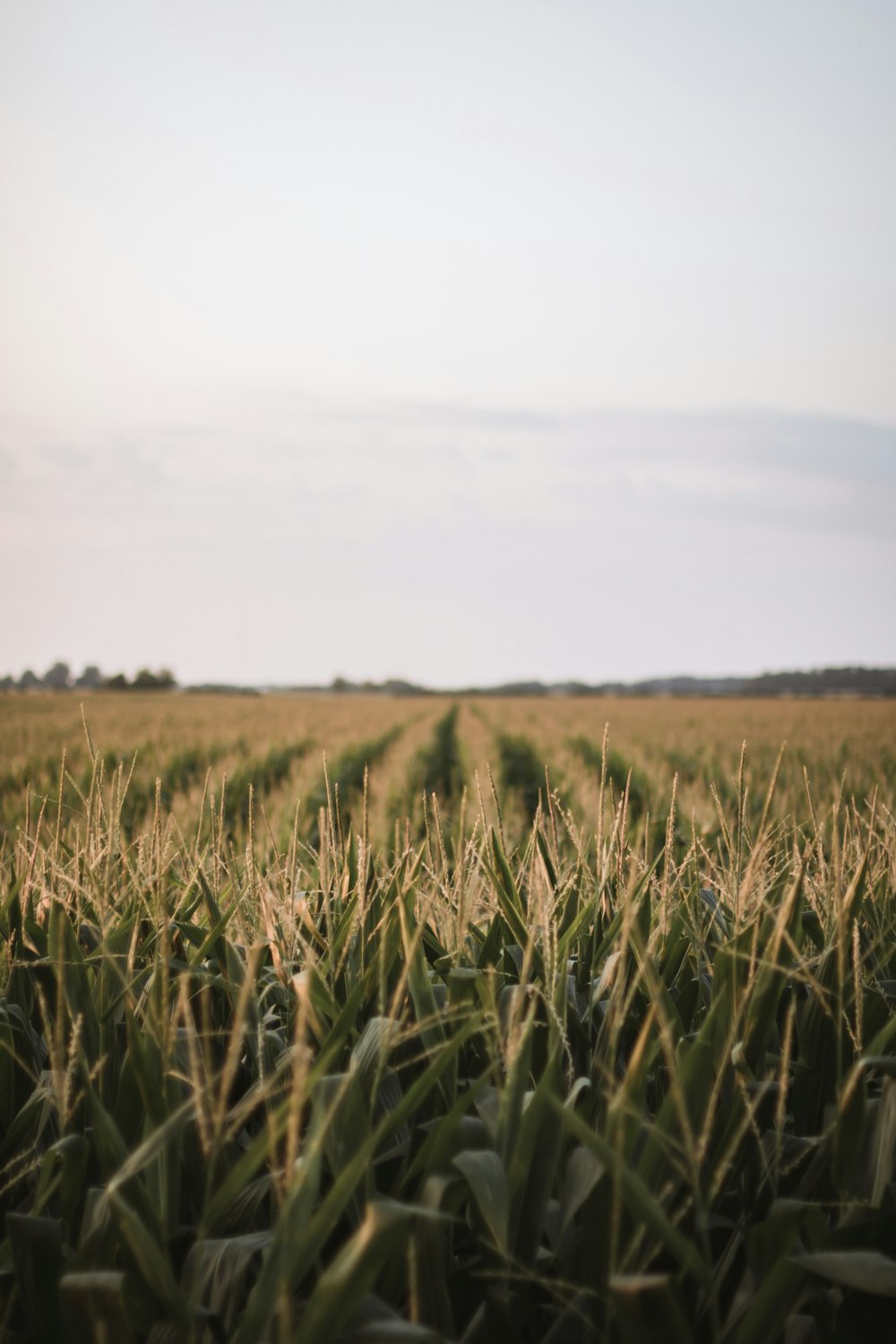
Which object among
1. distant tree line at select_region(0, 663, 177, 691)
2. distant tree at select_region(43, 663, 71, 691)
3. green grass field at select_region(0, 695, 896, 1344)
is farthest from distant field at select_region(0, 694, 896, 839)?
distant tree at select_region(43, 663, 71, 691)

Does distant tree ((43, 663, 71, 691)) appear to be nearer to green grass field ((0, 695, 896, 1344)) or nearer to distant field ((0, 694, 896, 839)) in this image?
distant field ((0, 694, 896, 839))

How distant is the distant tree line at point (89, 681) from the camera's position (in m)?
103

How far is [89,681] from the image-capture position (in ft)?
416

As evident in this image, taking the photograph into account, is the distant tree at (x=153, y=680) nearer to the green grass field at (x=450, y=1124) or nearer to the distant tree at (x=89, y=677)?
the distant tree at (x=89, y=677)

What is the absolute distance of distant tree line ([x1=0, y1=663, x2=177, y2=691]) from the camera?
10300cm

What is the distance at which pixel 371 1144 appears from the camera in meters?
1.28

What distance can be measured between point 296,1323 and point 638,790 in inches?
396

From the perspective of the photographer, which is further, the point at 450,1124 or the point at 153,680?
the point at 153,680

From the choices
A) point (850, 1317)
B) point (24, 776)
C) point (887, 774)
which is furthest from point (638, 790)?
point (850, 1317)

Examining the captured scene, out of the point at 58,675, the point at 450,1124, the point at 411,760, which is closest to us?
the point at 450,1124

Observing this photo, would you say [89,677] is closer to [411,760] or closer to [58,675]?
[58,675]

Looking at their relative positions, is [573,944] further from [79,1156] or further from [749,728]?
[749,728]

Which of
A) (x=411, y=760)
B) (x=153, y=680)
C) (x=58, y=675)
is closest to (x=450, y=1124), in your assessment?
(x=411, y=760)

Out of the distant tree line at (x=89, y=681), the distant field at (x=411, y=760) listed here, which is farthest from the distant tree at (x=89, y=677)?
the distant field at (x=411, y=760)
